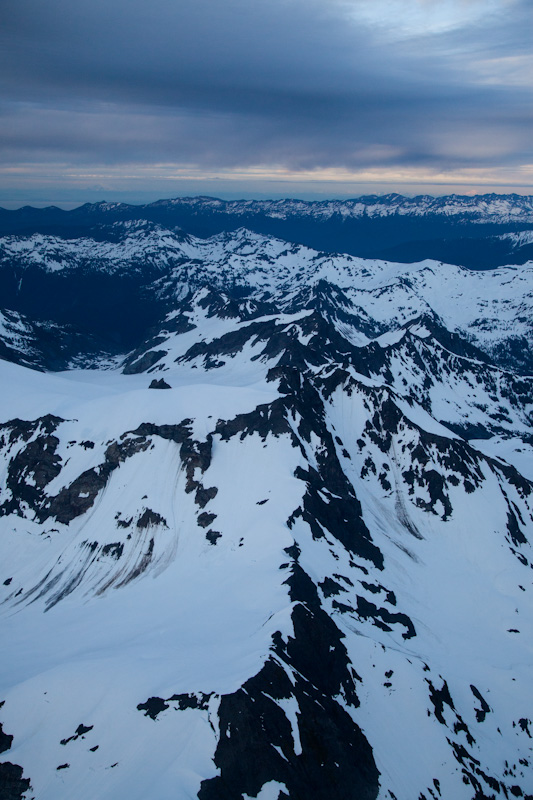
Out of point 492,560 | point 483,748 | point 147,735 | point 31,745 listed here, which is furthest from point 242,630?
point 492,560

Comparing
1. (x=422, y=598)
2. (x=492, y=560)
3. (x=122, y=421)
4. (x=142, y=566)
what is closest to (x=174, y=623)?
(x=142, y=566)

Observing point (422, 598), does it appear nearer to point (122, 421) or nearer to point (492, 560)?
point (492, 560)

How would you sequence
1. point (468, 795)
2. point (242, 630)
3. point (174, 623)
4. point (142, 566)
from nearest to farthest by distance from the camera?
point (468, 795) → point (242, 630) → point (174, 623) → point (142, 566)

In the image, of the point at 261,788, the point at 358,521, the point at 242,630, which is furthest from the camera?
the point at 358,521

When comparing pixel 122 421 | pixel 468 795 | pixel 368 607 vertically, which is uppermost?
pixel 122 421

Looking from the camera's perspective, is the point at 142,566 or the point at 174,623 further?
the point at 142,566

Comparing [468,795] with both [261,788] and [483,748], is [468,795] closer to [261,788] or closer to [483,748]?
[483,748]

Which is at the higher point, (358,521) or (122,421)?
(122,421)
